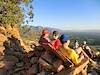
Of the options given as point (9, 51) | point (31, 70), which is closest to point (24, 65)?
point (31, 70)

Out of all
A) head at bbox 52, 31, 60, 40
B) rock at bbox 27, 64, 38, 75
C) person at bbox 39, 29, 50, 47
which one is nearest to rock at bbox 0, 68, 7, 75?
rock at bbox 27, 64, 38, 75

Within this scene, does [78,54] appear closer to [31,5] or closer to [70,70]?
[70,70]

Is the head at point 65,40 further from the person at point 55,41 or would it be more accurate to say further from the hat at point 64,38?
the person at point 55,41

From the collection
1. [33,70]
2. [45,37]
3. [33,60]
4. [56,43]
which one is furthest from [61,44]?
[33,60]

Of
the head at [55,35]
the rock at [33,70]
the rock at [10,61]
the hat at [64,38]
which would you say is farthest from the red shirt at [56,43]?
the rock at [10,61]

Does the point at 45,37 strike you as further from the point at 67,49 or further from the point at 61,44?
the point at 67,49

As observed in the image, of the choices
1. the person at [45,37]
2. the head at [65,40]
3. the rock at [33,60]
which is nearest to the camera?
the head at [65,40]

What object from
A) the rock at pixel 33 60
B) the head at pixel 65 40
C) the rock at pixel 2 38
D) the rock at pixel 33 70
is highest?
the head at pixel 65 40

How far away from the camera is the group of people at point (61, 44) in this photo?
18.6 meters

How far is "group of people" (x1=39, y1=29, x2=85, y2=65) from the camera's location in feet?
60.9

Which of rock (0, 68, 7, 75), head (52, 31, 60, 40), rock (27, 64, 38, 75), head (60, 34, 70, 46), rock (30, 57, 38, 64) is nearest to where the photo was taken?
head (60, 34, 70, 46)

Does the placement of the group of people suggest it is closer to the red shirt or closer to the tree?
the red shirt

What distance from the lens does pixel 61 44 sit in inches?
748

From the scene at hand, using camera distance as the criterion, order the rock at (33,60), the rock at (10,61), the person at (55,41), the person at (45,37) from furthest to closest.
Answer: the rock at (10,61) < the rock at (33,60) < the person at (45,37) < the person at (55,41)
